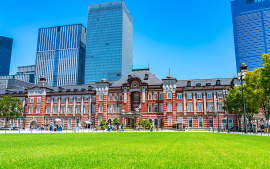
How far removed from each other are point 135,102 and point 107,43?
8247 centimetres

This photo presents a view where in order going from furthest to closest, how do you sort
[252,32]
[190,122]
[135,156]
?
[252,32] < [190,122] < [135,156]

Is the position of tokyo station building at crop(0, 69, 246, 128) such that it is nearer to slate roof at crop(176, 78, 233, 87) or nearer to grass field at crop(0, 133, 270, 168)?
slate roof at crop(176, 78, 233, 87)

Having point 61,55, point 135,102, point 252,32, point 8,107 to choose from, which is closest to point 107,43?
point 61,55

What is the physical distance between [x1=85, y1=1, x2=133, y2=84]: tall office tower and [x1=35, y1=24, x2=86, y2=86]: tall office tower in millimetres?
18423

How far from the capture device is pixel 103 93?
205ft

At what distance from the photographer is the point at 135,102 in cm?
6106

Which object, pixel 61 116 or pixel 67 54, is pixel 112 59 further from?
pixel 61 116

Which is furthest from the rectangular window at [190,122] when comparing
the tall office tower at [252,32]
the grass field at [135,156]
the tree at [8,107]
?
the tall office tower at [252,32]

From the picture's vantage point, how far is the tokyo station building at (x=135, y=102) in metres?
56.8

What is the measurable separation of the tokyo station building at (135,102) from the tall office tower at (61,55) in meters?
82.0

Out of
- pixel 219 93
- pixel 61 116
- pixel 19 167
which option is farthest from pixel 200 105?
pixel 19 167

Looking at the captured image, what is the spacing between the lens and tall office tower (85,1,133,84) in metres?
132

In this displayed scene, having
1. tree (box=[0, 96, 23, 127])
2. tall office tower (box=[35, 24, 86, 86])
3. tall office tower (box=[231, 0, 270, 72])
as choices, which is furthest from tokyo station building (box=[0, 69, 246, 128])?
tall office tower (box=[231, 0, 270, 72])

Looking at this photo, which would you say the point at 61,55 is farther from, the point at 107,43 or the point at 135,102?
the point at 135,102
